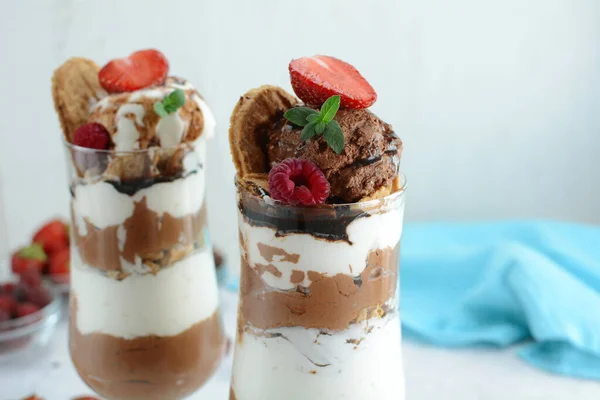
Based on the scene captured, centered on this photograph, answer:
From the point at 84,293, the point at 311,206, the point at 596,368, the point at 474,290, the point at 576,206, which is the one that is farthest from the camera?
the point at 576,206

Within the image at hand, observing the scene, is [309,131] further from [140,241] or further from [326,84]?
[140,241]

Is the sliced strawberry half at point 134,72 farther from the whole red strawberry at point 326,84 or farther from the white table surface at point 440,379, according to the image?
the white table surface at point 440,379

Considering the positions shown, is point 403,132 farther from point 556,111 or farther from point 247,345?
point 247,345

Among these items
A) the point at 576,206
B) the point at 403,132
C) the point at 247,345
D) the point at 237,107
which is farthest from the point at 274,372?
the point at 576,206

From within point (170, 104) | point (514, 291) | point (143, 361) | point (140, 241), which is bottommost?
point (514, 291)

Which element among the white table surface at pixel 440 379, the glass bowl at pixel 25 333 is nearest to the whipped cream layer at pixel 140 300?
the white table surface at pixel 440 379

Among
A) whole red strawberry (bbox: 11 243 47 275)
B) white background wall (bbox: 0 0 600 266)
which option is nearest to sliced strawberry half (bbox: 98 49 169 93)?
whole red strawberry (bbox: 11 243 47 275)

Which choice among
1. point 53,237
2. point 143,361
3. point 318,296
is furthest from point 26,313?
point 318,296
